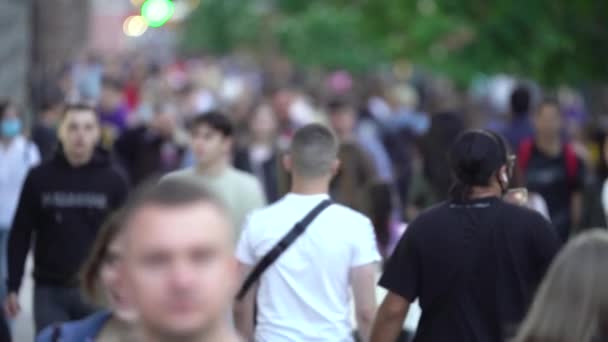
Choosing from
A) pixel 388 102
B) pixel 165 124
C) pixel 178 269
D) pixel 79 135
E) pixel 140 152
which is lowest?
pixel 388 102

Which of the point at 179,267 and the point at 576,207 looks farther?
the point at 576,207

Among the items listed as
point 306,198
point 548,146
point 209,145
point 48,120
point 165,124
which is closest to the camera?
point 306,198

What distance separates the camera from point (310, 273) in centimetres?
718

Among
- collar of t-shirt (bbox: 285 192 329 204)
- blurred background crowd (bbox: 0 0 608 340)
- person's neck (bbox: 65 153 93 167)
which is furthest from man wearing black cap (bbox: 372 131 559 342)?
person's neck (bbox: 65 153 93 167)

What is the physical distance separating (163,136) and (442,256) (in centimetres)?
1012

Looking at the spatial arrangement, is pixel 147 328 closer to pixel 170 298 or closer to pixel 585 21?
pixel 170 298

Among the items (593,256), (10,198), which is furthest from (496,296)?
(10,198)

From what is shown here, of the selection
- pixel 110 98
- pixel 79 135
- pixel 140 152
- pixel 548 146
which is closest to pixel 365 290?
pixel 79 135

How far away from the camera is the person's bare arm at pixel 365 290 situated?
7.23 metres

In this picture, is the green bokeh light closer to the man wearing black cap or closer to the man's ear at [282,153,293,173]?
the man's ear at [282,153,293,173]

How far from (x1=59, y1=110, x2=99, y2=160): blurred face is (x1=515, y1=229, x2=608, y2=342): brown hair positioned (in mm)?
5156

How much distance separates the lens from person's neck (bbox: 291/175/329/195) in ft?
24.4

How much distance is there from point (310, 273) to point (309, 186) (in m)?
0.45

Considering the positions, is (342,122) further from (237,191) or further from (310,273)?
(310,273)
